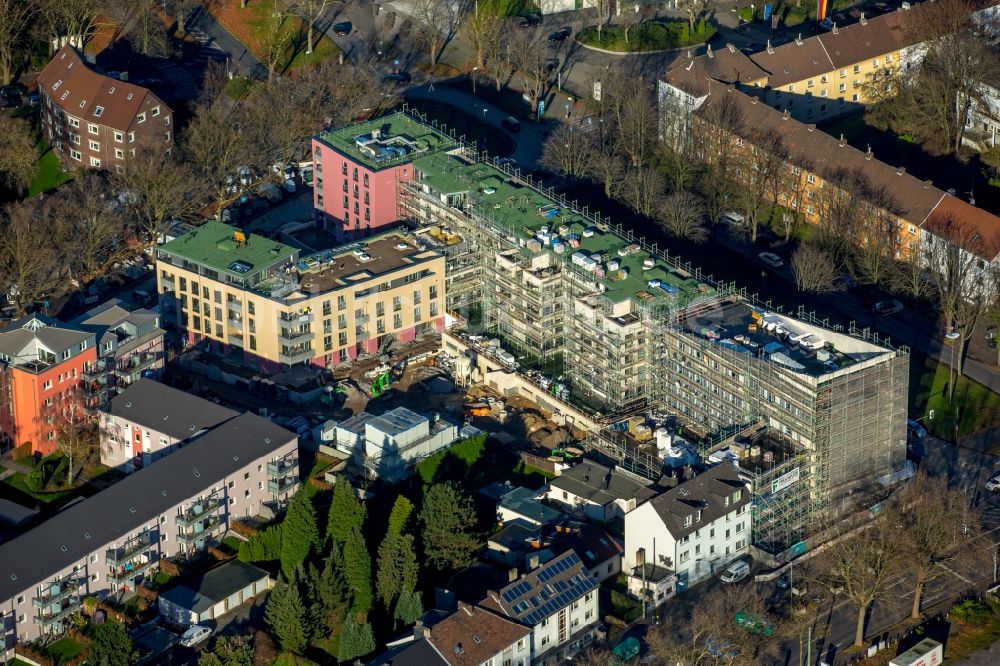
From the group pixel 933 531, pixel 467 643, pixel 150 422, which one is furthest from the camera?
pixel 150 422

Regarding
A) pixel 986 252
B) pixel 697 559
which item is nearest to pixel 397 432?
pixel 697 559

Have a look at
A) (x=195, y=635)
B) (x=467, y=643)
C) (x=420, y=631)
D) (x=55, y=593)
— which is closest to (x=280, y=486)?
(x=195, y=635)

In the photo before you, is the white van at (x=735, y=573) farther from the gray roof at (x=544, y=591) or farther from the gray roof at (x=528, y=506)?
the gray roof at (x=528, y=506)

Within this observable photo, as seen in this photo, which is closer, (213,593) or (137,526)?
(213,593)

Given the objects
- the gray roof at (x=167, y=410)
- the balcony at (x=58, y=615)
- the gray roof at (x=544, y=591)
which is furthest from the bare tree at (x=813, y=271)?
the balcony at (x=58, y=615)

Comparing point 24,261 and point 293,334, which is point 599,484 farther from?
point 24,261

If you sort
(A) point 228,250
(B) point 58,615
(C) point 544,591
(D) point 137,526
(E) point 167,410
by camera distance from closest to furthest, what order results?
(C) point 544,591 < (B) point 58,615 < (D) point 137,526 < (E) point 167,410 < (A) point 228,250
